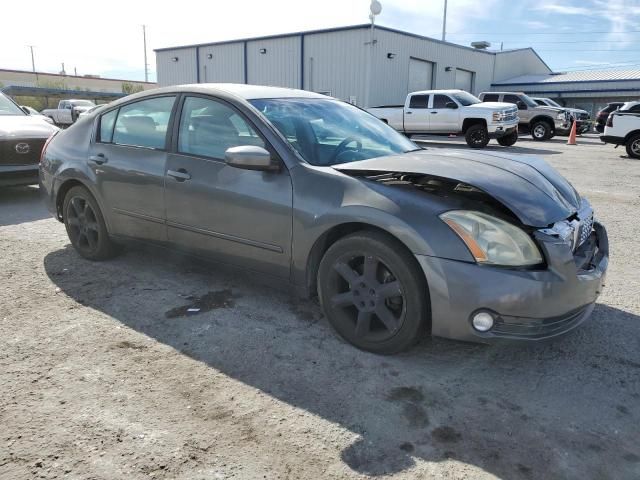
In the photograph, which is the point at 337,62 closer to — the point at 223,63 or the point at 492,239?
the point at 223,63

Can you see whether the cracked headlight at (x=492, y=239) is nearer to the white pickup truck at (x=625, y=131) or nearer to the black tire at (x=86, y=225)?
the black tire at (x=86, y=225)

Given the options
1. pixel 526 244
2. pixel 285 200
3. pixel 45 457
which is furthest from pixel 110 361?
pixel 526 244

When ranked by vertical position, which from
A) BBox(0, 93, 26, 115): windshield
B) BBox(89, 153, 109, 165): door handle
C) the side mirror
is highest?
BBox(0, 93, 26, 115): windshield

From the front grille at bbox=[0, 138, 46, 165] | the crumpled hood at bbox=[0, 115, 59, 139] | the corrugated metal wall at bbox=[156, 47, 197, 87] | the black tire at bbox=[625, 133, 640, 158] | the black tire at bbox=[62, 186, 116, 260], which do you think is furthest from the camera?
the corrugated metal wall at bbox=[156, 47, 197, 87]

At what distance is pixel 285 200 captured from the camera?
3244 millimetres

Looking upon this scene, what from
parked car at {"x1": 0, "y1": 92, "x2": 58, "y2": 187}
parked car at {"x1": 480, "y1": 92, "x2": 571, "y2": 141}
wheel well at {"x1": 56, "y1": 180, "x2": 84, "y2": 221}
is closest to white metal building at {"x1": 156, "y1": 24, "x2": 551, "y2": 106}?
parked car at {"x1": 480, "y1": 92, "x2": 571, "y2": 141}

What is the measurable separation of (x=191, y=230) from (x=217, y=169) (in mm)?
512

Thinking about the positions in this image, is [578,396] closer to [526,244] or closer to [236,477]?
[526,244]

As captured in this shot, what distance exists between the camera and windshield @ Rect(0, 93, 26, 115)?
26.6 ft

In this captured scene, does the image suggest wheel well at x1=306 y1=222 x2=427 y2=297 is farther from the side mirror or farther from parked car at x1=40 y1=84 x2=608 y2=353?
the side mirror

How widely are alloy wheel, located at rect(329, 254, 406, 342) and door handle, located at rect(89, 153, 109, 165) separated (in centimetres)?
237

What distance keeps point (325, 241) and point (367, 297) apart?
0.44 m

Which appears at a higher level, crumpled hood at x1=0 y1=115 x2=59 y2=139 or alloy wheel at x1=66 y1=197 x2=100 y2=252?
crumpled hood at x1=0 y1=115 x2=59 y2=139

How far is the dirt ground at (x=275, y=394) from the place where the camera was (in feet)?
7.16
